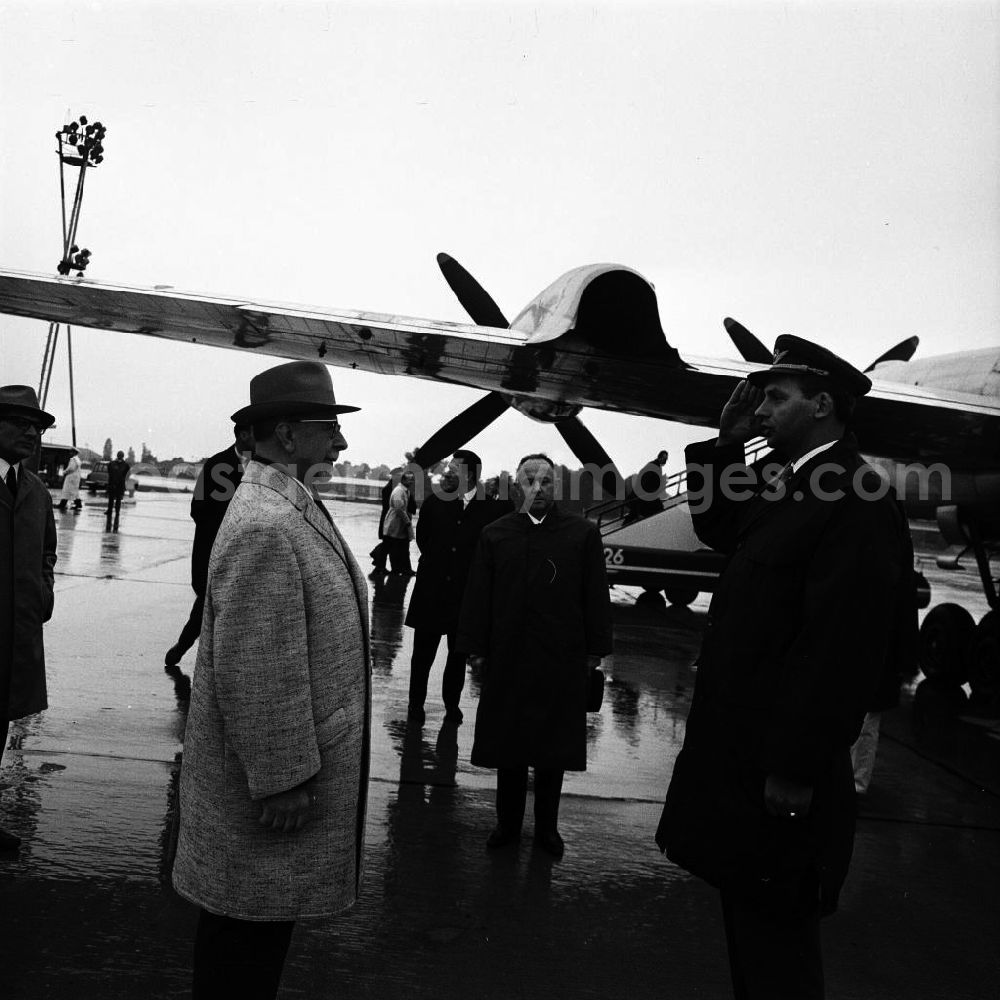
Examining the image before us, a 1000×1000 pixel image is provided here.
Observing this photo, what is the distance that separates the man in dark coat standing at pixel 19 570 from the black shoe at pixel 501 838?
2050 mm

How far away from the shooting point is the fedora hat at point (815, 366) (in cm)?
245

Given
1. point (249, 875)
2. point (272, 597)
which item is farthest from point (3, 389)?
point (249, 875)

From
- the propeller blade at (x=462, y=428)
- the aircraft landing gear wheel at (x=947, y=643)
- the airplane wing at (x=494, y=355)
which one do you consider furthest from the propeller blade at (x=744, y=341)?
the aircraft landing gear wheel at (x=947, y=643)

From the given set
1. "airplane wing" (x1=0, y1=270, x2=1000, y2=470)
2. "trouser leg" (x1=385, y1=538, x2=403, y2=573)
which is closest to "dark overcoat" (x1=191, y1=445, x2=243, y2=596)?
"airplane wing" (x1=0, y1=270, x2=1000, y2=470)

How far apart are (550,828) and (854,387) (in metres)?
2.63

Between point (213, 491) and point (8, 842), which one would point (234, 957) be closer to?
point (8, 842)

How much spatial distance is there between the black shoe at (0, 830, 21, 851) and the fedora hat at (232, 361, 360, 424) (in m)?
2.39

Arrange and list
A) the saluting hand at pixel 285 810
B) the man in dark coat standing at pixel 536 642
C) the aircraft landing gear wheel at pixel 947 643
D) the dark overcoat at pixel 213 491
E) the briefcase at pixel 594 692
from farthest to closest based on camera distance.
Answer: the aircraft landing gear wheel at pixel 947 643, the dark overcoat at pixel 213 491, the briefcase at pixel 594 692, the man in dark coat standing at pixel 536 642, the saluting hand at pixel 285 810

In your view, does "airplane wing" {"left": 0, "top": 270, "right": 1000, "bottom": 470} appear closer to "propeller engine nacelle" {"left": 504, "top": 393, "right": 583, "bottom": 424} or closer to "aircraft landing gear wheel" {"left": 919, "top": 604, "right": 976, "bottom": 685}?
"propeller engine nacelle" {"left": 504, "top": 393, "right": 583, "bottom": 424}

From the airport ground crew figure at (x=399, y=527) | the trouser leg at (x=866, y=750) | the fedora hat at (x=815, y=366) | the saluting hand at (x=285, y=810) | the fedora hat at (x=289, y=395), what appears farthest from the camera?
the airport ground crew figure at (x=399, y=527)

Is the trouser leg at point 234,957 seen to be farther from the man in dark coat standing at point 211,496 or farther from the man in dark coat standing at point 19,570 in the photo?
the man in dark coat standing at point 211,496

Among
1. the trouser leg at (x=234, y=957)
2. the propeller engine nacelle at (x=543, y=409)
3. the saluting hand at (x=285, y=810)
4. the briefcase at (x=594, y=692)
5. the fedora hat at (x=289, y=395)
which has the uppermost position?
the propeller engine nacelle at (x=543, y=409)

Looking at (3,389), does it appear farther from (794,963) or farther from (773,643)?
(794,963)

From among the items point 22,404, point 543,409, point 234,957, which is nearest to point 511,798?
point 234,957
